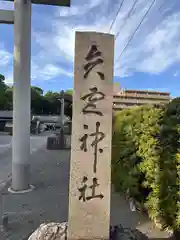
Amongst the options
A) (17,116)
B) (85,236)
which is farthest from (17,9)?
(85,236)

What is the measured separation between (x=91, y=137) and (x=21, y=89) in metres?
3.86

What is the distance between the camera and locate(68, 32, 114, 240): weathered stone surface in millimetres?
3043

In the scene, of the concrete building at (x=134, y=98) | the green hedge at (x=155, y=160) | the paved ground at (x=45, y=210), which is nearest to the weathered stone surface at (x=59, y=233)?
the green hedge at (x=155, y=160)

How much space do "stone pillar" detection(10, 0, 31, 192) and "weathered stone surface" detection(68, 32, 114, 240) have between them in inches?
146

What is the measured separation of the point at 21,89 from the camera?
6.45 m

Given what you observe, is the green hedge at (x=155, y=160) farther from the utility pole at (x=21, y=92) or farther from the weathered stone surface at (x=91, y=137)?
the utility pole at (x=21, y=92)

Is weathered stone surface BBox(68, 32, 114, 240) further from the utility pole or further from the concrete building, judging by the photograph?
the concrete building

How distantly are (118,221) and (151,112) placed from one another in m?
1.95

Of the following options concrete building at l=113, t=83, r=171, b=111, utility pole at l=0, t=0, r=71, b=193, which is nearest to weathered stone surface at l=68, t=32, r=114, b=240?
utility pole at l=0, t=0, r=71, b=193

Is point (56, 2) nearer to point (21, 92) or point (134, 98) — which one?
point (21, 92)

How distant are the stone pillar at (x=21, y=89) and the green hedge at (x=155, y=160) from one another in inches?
102

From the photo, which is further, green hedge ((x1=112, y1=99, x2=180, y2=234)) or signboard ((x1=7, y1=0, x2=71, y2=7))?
signboard ((x1=7, y1=0, x2=71, y2=7))

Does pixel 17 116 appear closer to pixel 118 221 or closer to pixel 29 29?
pixel 29 29

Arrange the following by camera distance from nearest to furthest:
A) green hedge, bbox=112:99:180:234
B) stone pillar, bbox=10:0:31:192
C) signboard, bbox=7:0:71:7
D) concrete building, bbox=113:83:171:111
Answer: green hedge, bbox=112:99:180:234 → stone pillar, bbox=10:0:31:192 → signboard, bbox=7:0:71:7 → concrete building, bbox=113:83:171:111
